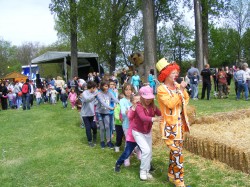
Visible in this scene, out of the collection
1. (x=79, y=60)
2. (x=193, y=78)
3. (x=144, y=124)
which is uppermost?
(x=79, y=60)

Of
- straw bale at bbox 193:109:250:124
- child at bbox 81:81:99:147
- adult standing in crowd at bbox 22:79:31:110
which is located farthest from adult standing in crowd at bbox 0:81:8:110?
Result: straw bale at bbox 193:109:250:124

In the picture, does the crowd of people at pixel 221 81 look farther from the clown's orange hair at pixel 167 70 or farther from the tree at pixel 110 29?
the tree at pixel 110 29

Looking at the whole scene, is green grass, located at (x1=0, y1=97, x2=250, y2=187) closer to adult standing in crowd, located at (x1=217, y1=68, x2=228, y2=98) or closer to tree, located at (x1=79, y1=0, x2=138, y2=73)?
adult standing in crowd, located at (x1=217, y1=68, x2=228, y2=98)

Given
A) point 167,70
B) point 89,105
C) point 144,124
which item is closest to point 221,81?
point 89,105

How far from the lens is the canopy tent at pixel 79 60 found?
27.6 meters

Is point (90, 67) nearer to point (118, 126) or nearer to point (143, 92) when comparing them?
point (118, 126)

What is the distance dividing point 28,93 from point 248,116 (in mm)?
12897

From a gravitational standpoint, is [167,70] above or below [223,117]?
above

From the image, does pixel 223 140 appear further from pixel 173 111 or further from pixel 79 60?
pixel 79 60

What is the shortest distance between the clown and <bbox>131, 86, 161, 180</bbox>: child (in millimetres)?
471

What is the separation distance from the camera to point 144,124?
18.7 feet

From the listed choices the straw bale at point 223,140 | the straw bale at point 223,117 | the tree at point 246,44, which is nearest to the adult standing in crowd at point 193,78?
the straw bale at point 223,117

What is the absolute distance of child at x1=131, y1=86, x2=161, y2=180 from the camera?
18.2ft

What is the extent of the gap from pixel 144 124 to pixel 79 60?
87.9 ft
